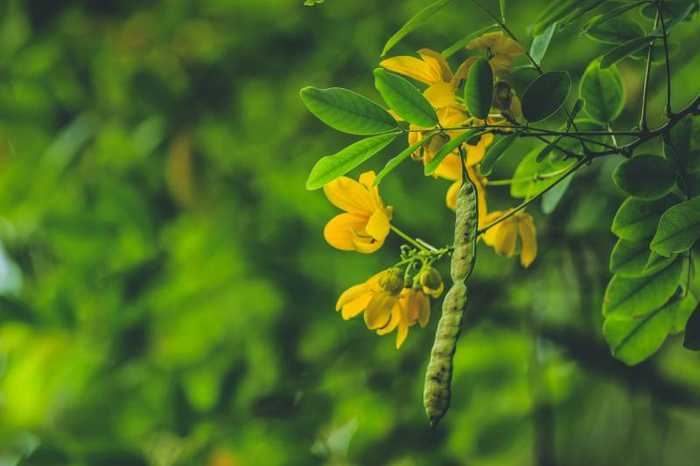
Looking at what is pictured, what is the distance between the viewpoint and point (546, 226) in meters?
1.48

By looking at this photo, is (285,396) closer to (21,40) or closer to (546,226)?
(546,226)

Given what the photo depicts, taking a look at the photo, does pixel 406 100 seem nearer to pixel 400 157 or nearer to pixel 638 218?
Result: pixel 400 157

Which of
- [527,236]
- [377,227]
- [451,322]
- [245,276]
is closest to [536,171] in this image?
[527,236]

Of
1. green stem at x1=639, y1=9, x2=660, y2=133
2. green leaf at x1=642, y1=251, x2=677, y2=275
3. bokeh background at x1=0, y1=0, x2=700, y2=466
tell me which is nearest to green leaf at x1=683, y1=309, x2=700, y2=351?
green leaf at x1=642, y1=251, x2=677, y2=275

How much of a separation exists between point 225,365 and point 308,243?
315 mm

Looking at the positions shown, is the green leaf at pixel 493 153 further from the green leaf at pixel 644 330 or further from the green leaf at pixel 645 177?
the green leaf at pixel 644 330

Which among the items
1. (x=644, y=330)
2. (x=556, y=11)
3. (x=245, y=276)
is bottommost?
(x=245, y=276)

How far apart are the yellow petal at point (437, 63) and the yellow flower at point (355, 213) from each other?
0.09 metres

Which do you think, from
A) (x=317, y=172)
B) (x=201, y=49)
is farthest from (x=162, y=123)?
(x=317, y=172)

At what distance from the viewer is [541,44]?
690 millimetres

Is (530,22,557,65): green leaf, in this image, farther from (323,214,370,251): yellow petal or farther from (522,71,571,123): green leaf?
(323,214,370,251): yellow petal

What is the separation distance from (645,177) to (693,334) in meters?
0.12

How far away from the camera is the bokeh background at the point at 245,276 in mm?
1490

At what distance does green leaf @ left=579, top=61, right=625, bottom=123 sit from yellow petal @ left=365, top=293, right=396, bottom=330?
0.79 ft
